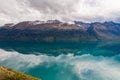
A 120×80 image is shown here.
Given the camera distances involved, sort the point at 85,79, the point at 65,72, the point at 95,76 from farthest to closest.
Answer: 1. the point at 65,72
2. the point at 95,76
3. the point at 85,79

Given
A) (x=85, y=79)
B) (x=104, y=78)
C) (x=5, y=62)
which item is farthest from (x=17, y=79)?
(x=5, y=62)

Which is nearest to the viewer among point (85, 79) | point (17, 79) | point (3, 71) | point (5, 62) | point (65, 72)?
point (17, 79)

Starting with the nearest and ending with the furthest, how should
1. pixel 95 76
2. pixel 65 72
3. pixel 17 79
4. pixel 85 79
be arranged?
pixel 17 79 < pixel 85 79 < pixel 95 76 < pixel 65 72

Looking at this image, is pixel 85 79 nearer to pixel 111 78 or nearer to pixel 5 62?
pixel 111 78

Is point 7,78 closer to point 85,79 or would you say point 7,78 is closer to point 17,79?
point 17,79

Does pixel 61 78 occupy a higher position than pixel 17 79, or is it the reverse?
pixel 17 79

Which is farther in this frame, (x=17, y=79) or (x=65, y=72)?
(x=65, y=72)

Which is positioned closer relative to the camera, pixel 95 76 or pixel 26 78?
pixel 26 78

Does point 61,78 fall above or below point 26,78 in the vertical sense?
below

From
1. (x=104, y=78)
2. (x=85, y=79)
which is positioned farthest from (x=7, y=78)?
(x=104, y=78)
